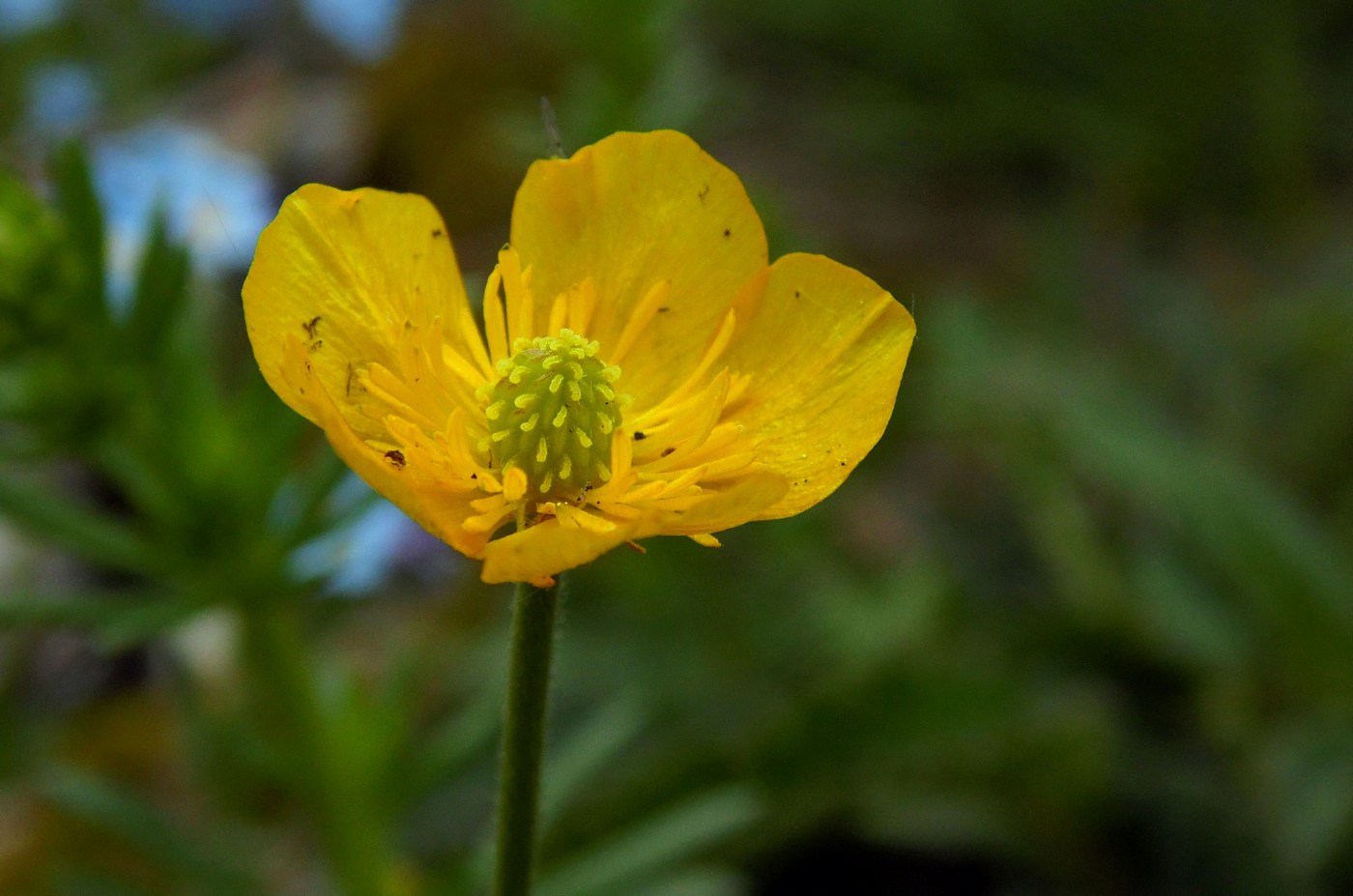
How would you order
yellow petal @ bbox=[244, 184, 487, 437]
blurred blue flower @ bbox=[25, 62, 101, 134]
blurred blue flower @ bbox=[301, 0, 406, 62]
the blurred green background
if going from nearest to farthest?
yellow petal @ bbox=[244, 184, 487, 437]
the blurred green background
blurred blue flower @ bbox=[301, 0, 406, 62]
blurred blue flower @ bbox=[25, 62, 101, 134]

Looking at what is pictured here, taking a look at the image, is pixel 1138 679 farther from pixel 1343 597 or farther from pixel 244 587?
pixel 244 587

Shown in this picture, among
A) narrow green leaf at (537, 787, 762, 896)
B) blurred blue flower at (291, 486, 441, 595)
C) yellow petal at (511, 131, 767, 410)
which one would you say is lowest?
narrow green leaf at (537, 787, 762, 896)

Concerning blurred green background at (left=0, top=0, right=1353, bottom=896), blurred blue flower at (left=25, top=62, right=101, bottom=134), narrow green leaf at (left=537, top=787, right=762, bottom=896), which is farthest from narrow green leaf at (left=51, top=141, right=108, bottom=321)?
blurred blue flower at (left=25, top=62, right=101, bottom=134)

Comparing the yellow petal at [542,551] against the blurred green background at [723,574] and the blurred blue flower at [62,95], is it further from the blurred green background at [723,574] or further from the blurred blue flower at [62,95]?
the blurred blue flower at [62,95]

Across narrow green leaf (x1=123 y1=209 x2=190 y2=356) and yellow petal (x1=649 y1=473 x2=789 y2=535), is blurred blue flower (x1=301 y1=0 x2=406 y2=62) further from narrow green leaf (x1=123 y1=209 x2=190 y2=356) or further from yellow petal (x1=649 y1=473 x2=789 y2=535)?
yellow petal (x1=649 y1=473 x2=789 y2=535)

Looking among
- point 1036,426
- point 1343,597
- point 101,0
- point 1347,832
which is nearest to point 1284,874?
point 1347,832
